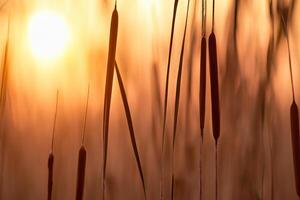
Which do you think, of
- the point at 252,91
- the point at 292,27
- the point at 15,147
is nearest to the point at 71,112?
the point at 15,147

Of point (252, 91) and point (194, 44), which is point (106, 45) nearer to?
point (194, 44)

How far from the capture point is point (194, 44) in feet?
3.04

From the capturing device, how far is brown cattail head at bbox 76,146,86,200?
3.01 ft

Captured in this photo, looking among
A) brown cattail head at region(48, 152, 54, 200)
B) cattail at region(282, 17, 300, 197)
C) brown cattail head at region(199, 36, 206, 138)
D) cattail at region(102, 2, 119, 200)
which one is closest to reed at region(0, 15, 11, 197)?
brown cattail head at region(48, 152, 54, 200)

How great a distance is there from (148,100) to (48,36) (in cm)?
28

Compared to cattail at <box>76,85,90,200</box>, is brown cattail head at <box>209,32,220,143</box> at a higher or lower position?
higher

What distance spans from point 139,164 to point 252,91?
0.29 meters

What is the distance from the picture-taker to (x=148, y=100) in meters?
0.93

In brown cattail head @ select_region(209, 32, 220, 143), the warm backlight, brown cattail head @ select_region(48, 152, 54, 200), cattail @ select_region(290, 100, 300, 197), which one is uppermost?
the warm backlight

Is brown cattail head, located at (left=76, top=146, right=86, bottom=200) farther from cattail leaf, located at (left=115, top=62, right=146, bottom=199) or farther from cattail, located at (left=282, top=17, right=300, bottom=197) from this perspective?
cattail, located at (left=282, top=17, right=300, bottom=197)

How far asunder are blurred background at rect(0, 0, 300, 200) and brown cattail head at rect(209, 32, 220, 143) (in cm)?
1

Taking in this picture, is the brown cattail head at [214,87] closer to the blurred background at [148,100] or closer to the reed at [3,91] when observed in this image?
the blurred background at [148,100]

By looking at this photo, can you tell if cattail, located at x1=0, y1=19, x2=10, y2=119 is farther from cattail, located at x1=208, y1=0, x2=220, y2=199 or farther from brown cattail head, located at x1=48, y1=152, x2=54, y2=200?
cattail, located at x1=208, y1=0, x2=220, y2=199

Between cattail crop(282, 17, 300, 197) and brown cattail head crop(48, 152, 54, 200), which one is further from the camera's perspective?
brown cattail head crop(48, 152, 54, 200)
